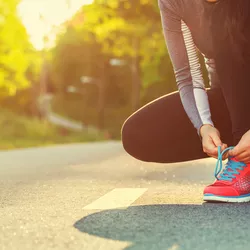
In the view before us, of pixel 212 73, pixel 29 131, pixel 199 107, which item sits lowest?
pixel 29 131

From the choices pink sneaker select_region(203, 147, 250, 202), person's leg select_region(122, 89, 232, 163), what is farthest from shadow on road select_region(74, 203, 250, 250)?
person's leg select_region(122, 89, 232, 163)

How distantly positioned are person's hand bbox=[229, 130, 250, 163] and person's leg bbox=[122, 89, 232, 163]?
70 centimetres

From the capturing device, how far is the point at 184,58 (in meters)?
3.86

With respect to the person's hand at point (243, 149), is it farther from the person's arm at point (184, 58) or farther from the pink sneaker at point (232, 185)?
the person's arm at point (184, 58)

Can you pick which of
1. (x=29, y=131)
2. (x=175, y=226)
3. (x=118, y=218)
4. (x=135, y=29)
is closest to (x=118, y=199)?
(x=118, y=218)

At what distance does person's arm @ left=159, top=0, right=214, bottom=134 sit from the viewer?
381 cm

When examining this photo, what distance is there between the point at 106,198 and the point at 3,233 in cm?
→ 122

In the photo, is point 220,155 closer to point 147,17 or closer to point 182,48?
point 182,48

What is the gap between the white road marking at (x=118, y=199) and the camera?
329 cm

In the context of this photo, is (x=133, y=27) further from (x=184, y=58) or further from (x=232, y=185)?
(x=232, y=185)

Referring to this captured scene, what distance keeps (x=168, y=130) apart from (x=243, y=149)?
90cm

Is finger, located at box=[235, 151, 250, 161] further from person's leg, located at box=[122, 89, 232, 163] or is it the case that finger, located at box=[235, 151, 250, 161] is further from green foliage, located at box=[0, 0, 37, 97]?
green foliage, located at box=[0, 0, 37, 97]

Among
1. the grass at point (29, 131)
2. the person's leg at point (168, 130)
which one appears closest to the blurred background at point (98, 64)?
the grass at point (29, 131)

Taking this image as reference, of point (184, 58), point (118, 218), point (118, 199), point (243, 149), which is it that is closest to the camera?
point (118, 218)
